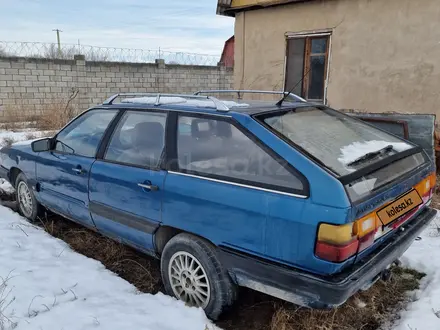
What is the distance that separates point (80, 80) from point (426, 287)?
12863mm

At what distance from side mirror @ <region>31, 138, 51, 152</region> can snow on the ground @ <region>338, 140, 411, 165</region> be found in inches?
114

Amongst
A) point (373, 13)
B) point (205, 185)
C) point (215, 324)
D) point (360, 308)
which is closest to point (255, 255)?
point (205, 185)

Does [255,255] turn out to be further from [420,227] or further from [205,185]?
[420,227]

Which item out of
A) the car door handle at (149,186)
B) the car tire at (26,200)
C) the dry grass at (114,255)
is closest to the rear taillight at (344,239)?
the car door handle at (149,186)

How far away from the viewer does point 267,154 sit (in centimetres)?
213

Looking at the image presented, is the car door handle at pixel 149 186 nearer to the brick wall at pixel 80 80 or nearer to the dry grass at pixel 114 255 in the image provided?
the dry grass at pixel 114 255

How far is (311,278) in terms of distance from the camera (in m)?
1.90

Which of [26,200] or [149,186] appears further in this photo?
[26,200]

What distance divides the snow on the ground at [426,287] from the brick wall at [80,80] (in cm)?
1180

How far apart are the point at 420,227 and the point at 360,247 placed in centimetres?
87

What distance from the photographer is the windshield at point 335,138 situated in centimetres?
214

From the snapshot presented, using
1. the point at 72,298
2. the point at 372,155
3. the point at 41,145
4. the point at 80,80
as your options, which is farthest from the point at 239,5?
the point at 80,80

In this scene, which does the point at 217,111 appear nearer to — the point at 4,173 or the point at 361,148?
the point at 361,148

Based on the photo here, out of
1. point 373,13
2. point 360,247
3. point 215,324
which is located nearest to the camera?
point 360,247
